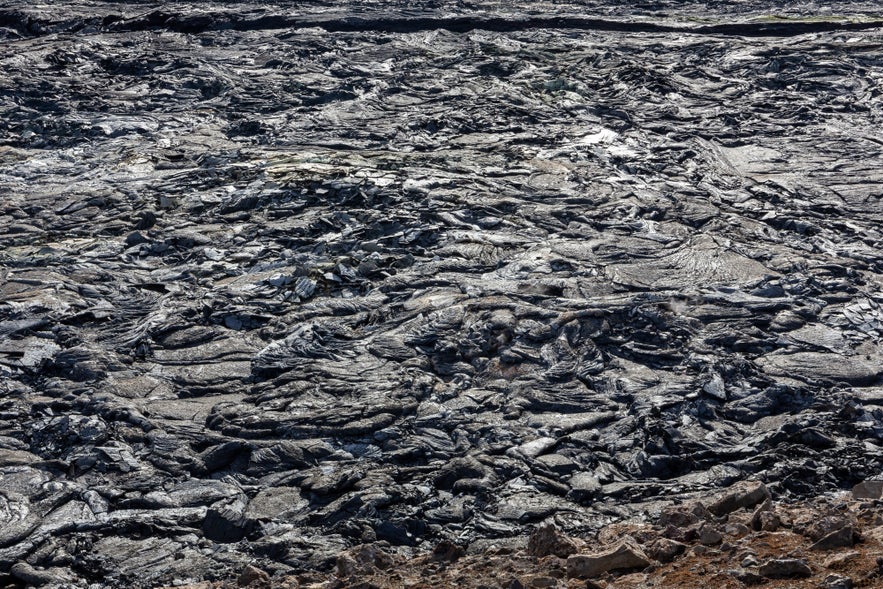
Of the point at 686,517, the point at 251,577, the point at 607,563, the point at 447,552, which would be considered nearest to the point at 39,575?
the point at 251,577

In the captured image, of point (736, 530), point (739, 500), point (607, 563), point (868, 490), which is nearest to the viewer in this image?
point (607, 563)

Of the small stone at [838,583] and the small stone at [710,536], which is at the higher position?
the small stone at [838,583]

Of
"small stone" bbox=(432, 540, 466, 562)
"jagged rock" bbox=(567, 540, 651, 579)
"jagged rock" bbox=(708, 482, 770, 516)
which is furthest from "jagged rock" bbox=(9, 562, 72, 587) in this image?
"jagged rock" bbox=(708, 482, 770, 516)

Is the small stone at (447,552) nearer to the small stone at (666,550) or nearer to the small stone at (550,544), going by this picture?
the small stone at (550,544)

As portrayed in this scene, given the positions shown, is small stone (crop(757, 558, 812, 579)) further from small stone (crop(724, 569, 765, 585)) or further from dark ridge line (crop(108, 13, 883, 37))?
dark ridge line (crop(108, 13, 883, 37))

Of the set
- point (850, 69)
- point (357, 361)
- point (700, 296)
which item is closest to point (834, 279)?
point (700, 296)

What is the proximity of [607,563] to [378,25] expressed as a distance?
1078 cm

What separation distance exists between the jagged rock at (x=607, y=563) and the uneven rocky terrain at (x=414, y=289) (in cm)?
69

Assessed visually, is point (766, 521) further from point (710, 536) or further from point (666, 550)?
point (666, 550)

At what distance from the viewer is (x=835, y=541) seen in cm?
378

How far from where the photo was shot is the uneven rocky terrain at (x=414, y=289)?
4.92 m

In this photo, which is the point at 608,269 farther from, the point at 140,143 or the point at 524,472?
the point at 140,143

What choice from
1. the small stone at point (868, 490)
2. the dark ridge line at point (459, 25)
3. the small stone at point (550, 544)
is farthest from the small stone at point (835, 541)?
the dark ridge line at point (459, 25)

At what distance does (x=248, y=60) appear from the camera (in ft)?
39.1
